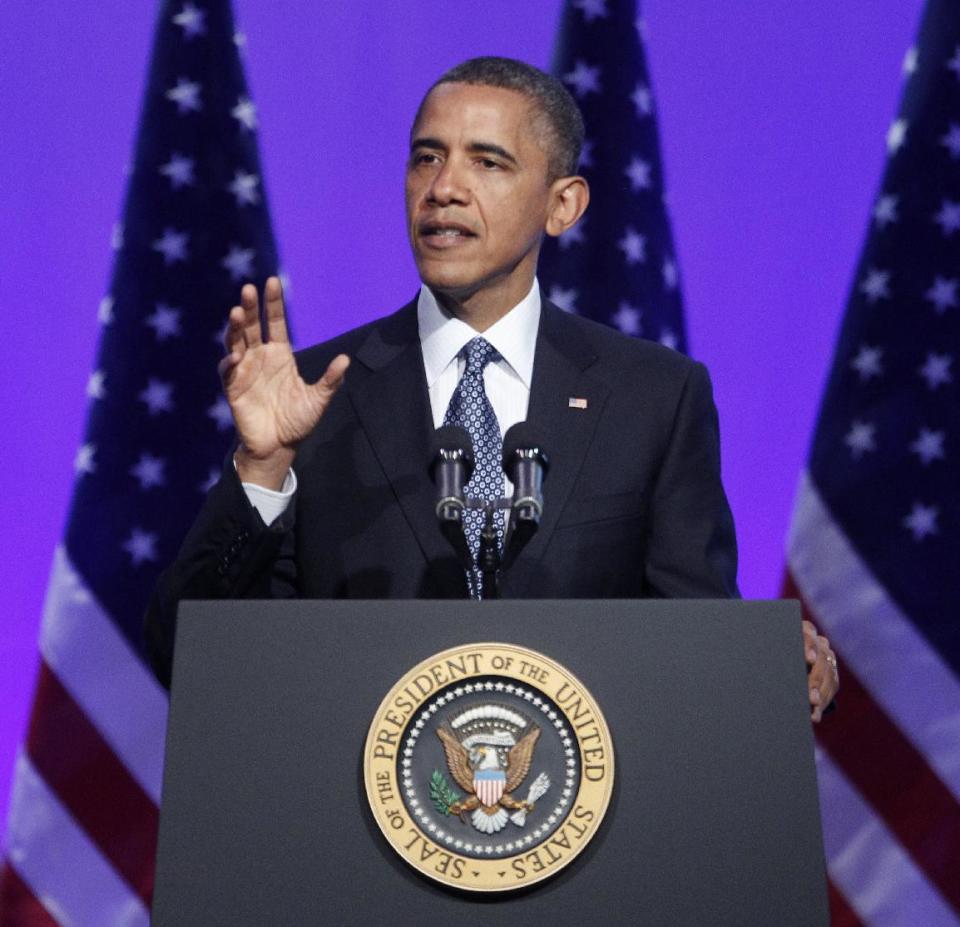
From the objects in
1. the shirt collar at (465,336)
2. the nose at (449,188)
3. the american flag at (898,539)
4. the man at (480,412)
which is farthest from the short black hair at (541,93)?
the american flag at (898,539)

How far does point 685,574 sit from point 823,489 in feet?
5.13

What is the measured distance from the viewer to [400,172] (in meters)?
3.57

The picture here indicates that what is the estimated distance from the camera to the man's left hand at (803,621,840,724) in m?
1.65

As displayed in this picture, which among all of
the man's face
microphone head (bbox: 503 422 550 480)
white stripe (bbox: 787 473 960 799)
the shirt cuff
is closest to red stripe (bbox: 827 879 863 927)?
white stripe (bbox: 787 473 960 799)

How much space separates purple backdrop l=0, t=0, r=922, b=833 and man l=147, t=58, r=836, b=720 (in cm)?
126

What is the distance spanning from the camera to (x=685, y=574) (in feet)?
6.66

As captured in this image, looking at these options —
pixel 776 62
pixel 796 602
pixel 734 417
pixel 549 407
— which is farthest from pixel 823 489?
pixel 796 602

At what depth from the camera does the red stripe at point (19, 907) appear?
329 cm

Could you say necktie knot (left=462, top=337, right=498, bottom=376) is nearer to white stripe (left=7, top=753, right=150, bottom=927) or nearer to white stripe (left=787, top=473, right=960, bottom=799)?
white stripe (left=787, top=473, right=960, bottom=799)

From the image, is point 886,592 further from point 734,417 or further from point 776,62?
point 776,62

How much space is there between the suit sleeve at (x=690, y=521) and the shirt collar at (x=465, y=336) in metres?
0.25

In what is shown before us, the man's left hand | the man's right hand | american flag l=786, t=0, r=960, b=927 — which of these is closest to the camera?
the man's left hand

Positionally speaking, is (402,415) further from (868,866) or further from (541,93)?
(868,866)

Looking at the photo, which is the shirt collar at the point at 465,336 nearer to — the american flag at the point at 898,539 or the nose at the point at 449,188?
the nose at the point at 449,188
